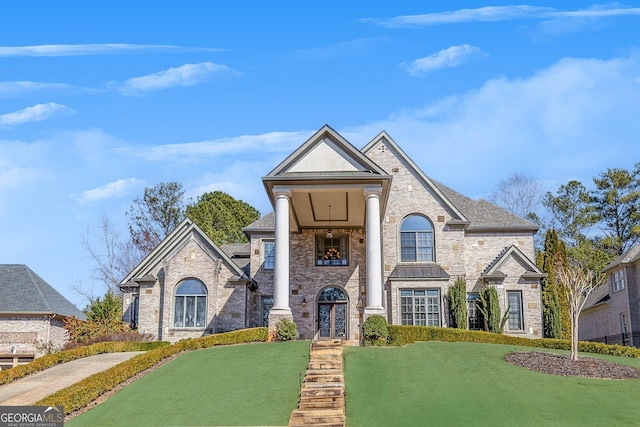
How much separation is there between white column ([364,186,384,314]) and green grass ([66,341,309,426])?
12.4 feet

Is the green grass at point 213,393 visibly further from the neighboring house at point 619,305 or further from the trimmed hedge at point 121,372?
the neighboring house at point 619,305

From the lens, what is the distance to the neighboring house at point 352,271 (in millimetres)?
31109

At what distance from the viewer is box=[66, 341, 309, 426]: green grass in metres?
15.6

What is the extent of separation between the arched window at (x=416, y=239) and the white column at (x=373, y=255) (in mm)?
6235

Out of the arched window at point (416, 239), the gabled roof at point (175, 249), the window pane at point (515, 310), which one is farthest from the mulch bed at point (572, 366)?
the gabled roof at point (175, 249)

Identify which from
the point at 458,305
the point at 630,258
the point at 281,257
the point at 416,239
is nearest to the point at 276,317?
the point at 281,257

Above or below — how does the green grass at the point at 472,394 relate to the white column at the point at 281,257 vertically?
below

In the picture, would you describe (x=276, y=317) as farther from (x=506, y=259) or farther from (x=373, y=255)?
(x=506, y=259)

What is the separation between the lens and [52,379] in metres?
21.4

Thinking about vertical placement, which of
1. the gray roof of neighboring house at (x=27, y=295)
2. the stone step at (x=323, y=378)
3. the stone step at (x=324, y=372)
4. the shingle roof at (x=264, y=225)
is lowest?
the stone step at (x=323, y=378)

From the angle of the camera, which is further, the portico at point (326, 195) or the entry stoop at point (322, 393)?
the portico at point (326, 195)

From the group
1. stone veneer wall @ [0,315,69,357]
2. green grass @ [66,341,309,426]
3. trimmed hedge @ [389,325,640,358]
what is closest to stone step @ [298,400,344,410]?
green grass @ [66,341,309,426]

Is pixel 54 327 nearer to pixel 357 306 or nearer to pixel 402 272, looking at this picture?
pixel 357 306

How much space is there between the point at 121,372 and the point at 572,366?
13.6 m
